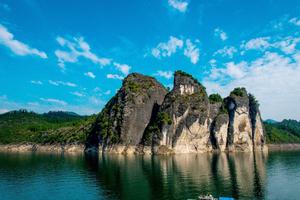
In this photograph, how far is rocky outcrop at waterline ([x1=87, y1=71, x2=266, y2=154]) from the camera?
12950 centimetres

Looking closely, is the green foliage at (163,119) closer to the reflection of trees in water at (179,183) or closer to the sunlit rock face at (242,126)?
the sunlit rock face at (242,126)

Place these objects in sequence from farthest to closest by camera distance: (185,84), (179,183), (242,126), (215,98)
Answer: (215,98)
(242,126)
(185,84)
(179,183)

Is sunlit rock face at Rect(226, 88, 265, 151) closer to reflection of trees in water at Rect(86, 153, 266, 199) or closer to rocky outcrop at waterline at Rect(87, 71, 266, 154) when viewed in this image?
rocky outcrop at waterline at Rect(87, 71, 266, 154)

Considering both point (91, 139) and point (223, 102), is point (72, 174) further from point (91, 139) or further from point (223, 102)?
point (223, 102)

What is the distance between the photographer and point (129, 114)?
5217 inches

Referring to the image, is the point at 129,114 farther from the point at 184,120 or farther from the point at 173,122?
the point at 184,120

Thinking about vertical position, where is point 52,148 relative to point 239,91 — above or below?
below

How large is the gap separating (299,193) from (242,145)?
98.5 metres

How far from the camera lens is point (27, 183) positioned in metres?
62.8

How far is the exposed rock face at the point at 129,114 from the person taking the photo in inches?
5143

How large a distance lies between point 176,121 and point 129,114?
2010 centimetres

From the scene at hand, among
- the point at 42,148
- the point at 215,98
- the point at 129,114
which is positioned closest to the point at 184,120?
the point at 129,114

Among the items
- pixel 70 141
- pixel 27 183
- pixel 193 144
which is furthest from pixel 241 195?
pixel 70 141

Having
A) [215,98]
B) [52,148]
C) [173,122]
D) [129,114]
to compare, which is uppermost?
[215,98]
